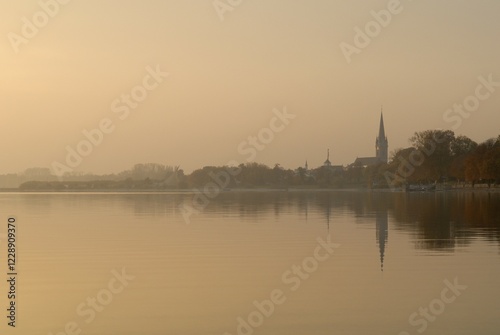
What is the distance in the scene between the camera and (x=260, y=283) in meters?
17.5

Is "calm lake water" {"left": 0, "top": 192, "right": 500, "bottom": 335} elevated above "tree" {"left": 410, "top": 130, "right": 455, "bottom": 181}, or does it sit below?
below

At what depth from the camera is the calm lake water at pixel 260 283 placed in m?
13.2

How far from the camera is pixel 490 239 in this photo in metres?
27.2

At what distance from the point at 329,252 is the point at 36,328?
12607 mm

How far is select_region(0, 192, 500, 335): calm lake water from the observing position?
13172mm

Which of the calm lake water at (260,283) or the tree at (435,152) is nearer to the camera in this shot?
the calm lake water at (260,283)

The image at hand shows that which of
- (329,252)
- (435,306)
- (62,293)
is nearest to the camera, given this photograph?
(435,306)

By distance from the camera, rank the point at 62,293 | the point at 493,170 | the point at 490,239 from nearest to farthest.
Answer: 1. the point at 62,293
2. the point at 490,239
3. the point at 493,170

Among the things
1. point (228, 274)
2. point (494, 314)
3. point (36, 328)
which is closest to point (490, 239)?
point (228, 274)

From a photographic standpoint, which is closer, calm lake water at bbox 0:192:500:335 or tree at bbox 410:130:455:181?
calm lake water at bbox 0:192:500:335

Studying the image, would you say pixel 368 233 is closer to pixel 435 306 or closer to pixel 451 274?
pixel 451 274

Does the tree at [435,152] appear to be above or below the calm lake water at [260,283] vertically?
above

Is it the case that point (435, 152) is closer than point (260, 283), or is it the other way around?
point (260, 283)

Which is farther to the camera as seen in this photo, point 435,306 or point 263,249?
point 263,249
